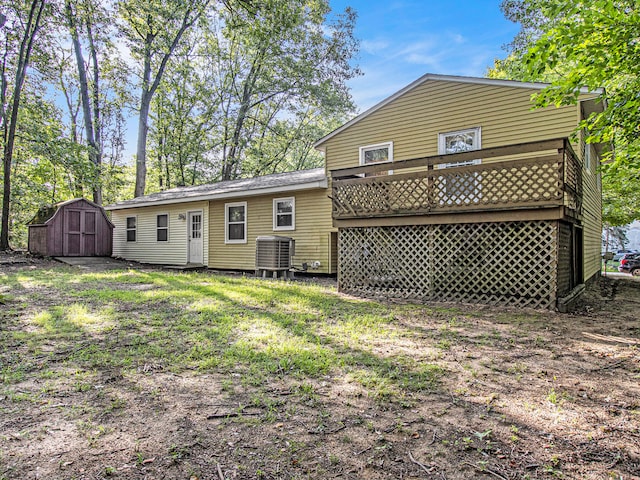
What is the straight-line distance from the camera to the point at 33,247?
46.9ft

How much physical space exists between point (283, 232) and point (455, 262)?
623 cm

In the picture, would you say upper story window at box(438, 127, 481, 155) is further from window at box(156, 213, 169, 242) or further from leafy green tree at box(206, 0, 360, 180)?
leafy green tree at box(206, 0, 360, 180)

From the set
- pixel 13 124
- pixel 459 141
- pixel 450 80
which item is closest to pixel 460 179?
pixel 459 141

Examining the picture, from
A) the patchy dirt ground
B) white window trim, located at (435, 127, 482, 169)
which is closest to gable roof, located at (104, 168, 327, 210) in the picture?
white window trim, located at (435, 127, 482, 169)

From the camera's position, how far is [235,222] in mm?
13352

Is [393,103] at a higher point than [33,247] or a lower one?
higher

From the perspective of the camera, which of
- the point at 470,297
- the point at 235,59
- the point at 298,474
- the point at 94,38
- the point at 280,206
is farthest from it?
the point at 235,59

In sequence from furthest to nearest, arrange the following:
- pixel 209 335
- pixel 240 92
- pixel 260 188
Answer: pixel 240 92 < pixel 260 188 < pixel 209 335

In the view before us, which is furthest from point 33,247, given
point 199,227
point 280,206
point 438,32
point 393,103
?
point 438,32

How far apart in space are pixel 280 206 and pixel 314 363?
30.2ft

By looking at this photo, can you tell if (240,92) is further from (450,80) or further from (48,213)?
(450,80)

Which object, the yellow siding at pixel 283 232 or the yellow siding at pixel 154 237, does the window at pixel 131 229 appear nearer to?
the yellow siding at pixel 154 237

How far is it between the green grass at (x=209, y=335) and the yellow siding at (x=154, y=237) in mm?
7084

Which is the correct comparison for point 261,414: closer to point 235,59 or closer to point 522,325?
point 522,325
